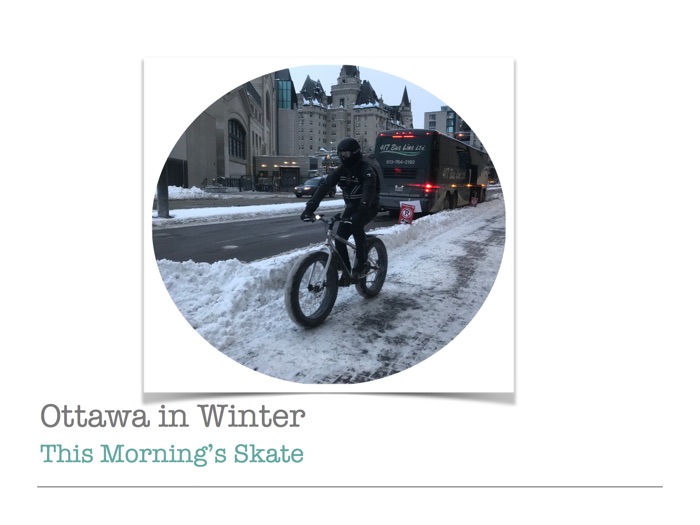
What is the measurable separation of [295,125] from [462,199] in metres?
1.95

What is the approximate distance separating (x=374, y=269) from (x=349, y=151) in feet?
3.78

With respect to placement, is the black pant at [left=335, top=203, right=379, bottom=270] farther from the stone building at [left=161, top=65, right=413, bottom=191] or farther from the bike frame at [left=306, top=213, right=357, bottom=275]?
the stone building at [left=161, top=65, right=413, bottom=191]

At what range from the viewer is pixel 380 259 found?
164 inches

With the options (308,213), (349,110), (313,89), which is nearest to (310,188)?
(308,213)

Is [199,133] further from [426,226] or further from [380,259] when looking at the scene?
[426,226]

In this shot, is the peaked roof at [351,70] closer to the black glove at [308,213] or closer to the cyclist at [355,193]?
the cyclist at [355,193]

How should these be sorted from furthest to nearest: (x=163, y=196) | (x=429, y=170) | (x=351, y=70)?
(x=429, y=170) → (x=351, y=70) → (x=163, y=196)

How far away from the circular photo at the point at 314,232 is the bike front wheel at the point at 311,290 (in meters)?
0.01

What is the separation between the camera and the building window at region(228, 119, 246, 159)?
11.9ft

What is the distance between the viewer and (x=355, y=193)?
3766 millimetres

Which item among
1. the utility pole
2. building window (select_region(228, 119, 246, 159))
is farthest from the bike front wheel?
building window (select_region(228, 119, 246, 159))

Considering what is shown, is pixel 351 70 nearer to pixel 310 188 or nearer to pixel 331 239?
pixel 310 188

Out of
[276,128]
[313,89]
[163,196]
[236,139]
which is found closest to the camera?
[163,196]

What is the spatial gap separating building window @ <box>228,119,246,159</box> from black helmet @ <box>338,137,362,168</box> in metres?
0.91
